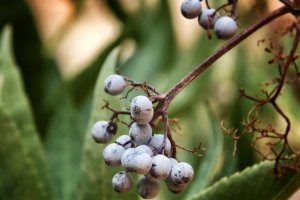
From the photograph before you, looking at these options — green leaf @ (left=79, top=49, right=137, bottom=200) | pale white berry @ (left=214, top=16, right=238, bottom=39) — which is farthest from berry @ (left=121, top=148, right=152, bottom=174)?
green leaf @ (left=79, top=49, right=137, bottom=200)

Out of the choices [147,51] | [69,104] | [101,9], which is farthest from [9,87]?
[101,9]

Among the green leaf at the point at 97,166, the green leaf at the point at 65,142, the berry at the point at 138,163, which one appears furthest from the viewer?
the green leaf at the point at 65,142

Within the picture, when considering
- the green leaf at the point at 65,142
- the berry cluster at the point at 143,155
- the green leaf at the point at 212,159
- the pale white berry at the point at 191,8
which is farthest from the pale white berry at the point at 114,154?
the green leaf at the point at 65,142

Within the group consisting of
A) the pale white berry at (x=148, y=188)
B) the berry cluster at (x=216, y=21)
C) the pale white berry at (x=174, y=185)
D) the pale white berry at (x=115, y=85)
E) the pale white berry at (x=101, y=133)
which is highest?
the berry cluster at (x=216, y=21)

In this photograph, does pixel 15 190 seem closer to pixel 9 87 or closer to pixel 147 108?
pixel 9 87

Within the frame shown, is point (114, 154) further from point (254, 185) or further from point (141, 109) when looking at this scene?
point (254, 185)

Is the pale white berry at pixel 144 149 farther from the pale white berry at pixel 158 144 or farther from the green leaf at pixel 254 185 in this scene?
the green leaf at pixel 254 185

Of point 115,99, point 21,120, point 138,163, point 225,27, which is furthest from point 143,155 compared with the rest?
point 21,120
